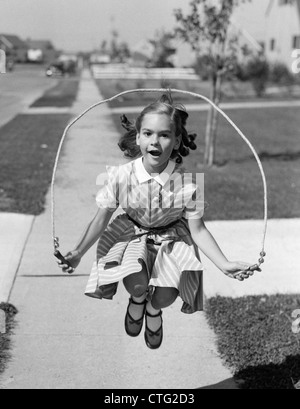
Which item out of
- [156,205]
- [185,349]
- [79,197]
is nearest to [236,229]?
[79,197]

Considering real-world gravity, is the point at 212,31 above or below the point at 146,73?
above

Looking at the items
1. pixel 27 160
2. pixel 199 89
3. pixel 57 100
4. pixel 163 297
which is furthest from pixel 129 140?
pixel 199 89

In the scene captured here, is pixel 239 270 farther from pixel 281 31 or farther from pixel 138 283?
pixel 281 31

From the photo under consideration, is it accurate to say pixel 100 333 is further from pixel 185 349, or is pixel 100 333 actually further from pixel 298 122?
pixel 298 122

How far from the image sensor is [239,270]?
115 inches

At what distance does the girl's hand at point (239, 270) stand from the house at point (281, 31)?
3326cm

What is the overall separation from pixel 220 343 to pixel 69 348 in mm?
1054

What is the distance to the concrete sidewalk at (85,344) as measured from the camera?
4.05 metres

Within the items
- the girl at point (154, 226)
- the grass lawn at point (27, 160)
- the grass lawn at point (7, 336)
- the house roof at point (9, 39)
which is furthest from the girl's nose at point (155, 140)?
the grass lawn at point (27, 160)

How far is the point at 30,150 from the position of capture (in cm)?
1202

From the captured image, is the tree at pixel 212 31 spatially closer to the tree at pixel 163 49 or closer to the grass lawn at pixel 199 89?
the tree at pixel 163 49

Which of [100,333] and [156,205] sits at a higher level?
[156,205]

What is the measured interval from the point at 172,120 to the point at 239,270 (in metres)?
0.74

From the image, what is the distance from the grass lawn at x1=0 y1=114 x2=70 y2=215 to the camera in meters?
8.19
